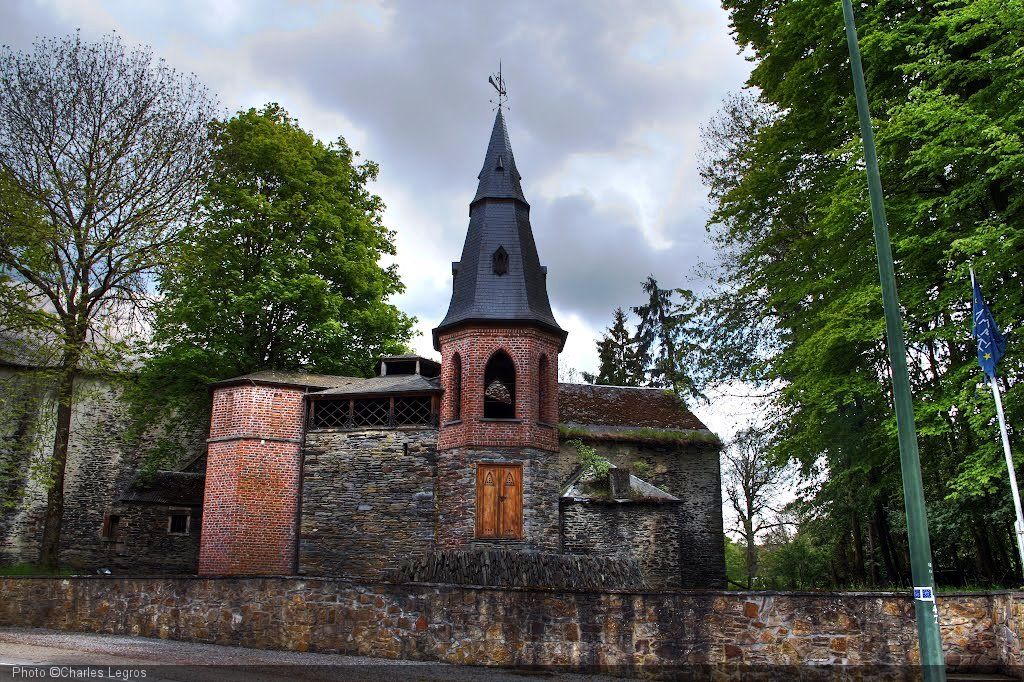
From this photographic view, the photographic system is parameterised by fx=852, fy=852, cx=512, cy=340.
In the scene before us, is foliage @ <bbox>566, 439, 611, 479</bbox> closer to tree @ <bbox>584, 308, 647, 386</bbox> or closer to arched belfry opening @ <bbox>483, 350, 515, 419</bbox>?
arched belfry opening @ <bbox>483, 350, 515, 419</bbox>

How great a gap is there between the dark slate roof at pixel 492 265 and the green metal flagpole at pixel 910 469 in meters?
14.4

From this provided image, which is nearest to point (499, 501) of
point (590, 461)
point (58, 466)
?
point (590, 461)

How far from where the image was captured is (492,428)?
71.9ft

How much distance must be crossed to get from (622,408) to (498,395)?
17.6 feet

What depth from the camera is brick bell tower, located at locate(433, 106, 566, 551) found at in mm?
21375

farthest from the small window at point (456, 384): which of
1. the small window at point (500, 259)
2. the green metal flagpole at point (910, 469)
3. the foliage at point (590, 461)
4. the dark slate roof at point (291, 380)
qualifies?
the green metal flagpole at point (910, 469)

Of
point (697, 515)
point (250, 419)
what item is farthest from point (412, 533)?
point (697, 515)

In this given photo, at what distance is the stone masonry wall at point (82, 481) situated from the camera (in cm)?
2727

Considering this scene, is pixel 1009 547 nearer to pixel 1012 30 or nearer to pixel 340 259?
pixel 1012 30

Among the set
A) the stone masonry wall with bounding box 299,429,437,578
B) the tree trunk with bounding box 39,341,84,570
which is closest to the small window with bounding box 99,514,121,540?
the tree trunk with bounding box 39,341,84,570

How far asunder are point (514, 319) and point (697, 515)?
378 inches

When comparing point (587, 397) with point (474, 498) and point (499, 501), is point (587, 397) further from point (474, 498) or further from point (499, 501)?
point (474, 498)

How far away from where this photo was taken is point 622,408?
28344 millimetres

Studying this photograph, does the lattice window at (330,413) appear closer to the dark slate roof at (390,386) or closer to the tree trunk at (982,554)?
the dark slate roof at (390,386)
